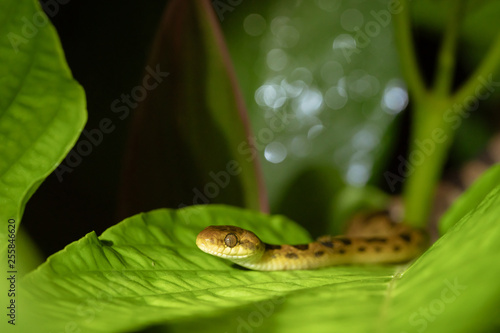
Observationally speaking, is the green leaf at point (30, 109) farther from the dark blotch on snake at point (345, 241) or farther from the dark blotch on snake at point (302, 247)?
the dark blotch on snake at point (345, 241)

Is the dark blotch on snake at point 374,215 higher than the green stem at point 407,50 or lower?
lower

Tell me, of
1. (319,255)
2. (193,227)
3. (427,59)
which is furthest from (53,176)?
(427,59)

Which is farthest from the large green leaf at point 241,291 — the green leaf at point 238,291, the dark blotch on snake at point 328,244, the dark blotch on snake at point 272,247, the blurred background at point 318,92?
the blurred background at point 318,92

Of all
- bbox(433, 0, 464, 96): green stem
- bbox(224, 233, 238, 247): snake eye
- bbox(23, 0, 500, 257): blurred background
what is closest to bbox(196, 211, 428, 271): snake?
bbox(224, 233, 238, 247): snake eye

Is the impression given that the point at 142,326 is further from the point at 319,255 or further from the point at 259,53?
the point at 259,53

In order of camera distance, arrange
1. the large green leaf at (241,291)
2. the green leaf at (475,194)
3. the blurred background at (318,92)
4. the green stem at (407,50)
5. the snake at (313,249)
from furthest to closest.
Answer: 1. the blurred background at (318,92)
2. the green stem at (407,50)
3. the snake at (313,249)
4. the green leaf at (475,194)
5. the large green leaf at (241,291)

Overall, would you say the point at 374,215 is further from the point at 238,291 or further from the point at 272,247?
the point at 238,291

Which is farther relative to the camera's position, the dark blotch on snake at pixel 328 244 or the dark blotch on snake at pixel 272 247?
the dark blotch on snake at pixel 328 244

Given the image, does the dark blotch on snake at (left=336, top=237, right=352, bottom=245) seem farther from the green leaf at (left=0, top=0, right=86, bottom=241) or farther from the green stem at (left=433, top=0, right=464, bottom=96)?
the green leaf at (left=0, top=0, right=86, bottom=241)
